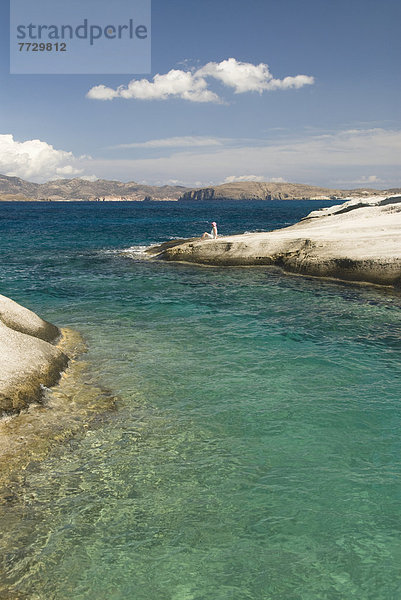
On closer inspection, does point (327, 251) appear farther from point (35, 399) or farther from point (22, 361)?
point (35, 399)

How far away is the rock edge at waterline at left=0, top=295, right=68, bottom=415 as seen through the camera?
33.4ft

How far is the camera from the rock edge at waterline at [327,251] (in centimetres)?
2376

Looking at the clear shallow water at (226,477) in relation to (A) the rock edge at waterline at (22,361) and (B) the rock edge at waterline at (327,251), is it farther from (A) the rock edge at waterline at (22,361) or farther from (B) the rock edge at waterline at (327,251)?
(B) the rock edge at waterline at (327,251)

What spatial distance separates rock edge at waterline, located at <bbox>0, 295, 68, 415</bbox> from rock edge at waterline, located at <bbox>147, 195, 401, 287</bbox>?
667 inches

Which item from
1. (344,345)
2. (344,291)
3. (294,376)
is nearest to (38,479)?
(294,376)

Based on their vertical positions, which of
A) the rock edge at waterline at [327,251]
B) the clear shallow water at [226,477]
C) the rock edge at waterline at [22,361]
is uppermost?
the rock edge at waterline at [327,251]

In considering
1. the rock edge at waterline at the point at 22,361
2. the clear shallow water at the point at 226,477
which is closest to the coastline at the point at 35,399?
the rock edge at waterline at the point at 22,361

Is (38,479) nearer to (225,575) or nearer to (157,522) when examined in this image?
(157,522)

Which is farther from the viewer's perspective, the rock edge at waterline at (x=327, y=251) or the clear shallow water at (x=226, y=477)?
the rock edge at waterline at (x=327, y=251)

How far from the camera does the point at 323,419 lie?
10.1 metres

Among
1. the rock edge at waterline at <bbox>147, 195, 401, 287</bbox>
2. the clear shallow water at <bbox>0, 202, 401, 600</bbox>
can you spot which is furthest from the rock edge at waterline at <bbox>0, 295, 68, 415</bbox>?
the rock edge at waterline at <bbox>147, 195, 401, 287</bbox>

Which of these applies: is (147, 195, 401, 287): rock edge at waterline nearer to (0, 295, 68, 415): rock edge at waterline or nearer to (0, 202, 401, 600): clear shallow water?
(0, 202, 401, 600): clear shallow water

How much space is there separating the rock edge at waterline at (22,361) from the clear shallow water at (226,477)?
1.50m

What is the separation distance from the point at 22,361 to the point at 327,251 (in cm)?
1991
